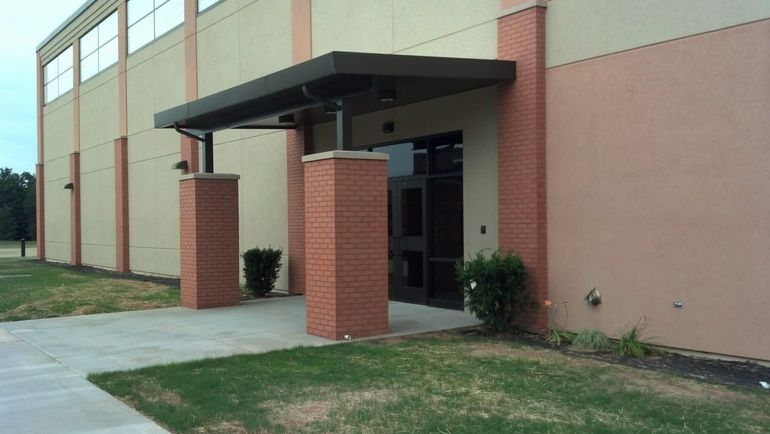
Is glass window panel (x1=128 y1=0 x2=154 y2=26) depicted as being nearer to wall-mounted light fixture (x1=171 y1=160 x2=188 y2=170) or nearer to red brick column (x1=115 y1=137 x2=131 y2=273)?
red brick column (x1=115 y1=137 x2=131 y2=273)

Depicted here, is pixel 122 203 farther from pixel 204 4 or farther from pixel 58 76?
pixel 58 76

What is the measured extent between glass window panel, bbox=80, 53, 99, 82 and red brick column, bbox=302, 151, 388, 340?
71.6 feet

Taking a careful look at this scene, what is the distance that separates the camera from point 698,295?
809cm

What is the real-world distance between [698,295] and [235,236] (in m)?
8.45

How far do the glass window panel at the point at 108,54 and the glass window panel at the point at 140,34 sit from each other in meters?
1.50

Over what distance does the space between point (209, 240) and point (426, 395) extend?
7.76 metres

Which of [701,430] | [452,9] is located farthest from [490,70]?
[701,430]

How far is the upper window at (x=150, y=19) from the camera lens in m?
21.7

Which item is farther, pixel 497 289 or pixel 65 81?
pixel 65 81

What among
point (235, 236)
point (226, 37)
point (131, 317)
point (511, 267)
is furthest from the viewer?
point (226, 37)

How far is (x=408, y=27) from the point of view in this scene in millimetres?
12391

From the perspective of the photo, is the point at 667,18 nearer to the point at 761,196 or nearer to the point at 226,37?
the point at 761,196

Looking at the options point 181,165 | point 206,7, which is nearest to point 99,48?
point 206,7

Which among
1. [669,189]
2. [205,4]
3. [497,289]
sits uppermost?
[205,4]
